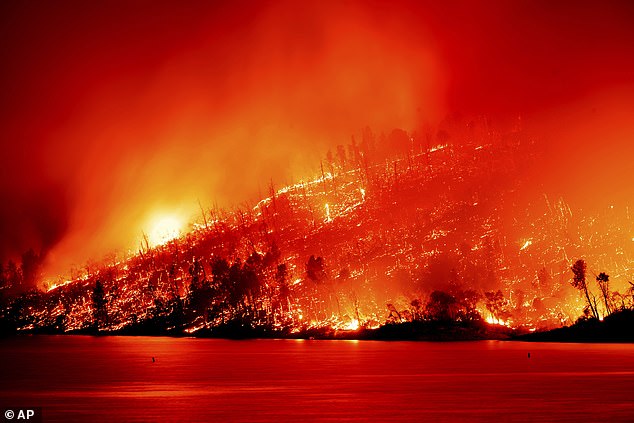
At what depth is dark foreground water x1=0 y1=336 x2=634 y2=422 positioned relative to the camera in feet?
220

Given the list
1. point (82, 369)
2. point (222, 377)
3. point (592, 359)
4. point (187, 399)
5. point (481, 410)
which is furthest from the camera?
point (82, 369)

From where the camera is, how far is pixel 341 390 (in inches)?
3501

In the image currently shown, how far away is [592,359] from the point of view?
13525 centimetres

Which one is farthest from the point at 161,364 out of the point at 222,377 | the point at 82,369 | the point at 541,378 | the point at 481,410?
the point at 481,410

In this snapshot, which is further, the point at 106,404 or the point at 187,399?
the point at 187,399

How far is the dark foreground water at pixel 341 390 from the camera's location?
66.9 meters

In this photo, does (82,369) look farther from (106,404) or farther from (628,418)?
(628,418)

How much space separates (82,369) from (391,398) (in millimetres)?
88059

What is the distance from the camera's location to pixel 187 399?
83812 millimetres

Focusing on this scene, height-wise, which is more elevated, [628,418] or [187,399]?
[187,399]

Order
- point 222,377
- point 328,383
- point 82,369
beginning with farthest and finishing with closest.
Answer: point 82,369, point 222,377, point 328,383

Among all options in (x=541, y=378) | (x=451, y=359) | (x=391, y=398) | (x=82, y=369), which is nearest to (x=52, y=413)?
(x=391, y=398)

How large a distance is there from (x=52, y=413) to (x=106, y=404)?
31.5ft

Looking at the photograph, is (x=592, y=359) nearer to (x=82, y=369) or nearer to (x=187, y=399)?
(x=187, y=399)
